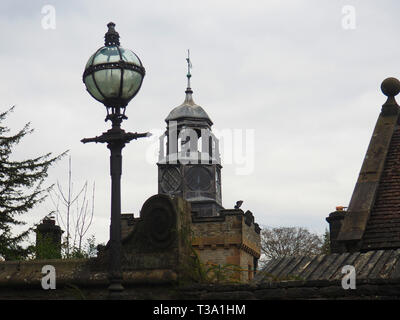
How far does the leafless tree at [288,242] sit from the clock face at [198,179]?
1591 centimetres

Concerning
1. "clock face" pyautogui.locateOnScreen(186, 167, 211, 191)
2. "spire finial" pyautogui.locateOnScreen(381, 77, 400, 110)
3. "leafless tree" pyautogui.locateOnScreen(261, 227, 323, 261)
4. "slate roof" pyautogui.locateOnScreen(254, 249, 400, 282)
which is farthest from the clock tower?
"slate roof" pyautogui.locateOnScreen(254, 249, 400, 282)

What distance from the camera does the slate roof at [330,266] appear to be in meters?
8.15

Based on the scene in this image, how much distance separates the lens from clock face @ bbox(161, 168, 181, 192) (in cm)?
4369

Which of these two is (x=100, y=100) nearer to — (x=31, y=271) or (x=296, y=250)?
(x=31, y=271)

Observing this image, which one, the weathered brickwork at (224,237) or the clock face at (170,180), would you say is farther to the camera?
the clock face at (170,180)

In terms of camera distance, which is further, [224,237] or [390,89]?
[224,237]

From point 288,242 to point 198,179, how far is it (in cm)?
1807

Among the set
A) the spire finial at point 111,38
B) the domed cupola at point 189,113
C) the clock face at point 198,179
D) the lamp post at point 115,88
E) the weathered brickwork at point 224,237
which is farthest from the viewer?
the clock face at point 198,179

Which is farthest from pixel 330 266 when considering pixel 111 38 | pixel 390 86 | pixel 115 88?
pixel 390 86

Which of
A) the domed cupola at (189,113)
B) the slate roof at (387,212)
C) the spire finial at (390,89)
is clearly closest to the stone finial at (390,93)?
the spire finial at (390,89)

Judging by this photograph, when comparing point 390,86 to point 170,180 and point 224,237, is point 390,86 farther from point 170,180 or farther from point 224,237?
point 170,180

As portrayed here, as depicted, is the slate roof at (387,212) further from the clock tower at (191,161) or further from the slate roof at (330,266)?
the clock tower at (191,161)

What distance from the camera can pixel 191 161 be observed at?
1687 inches
